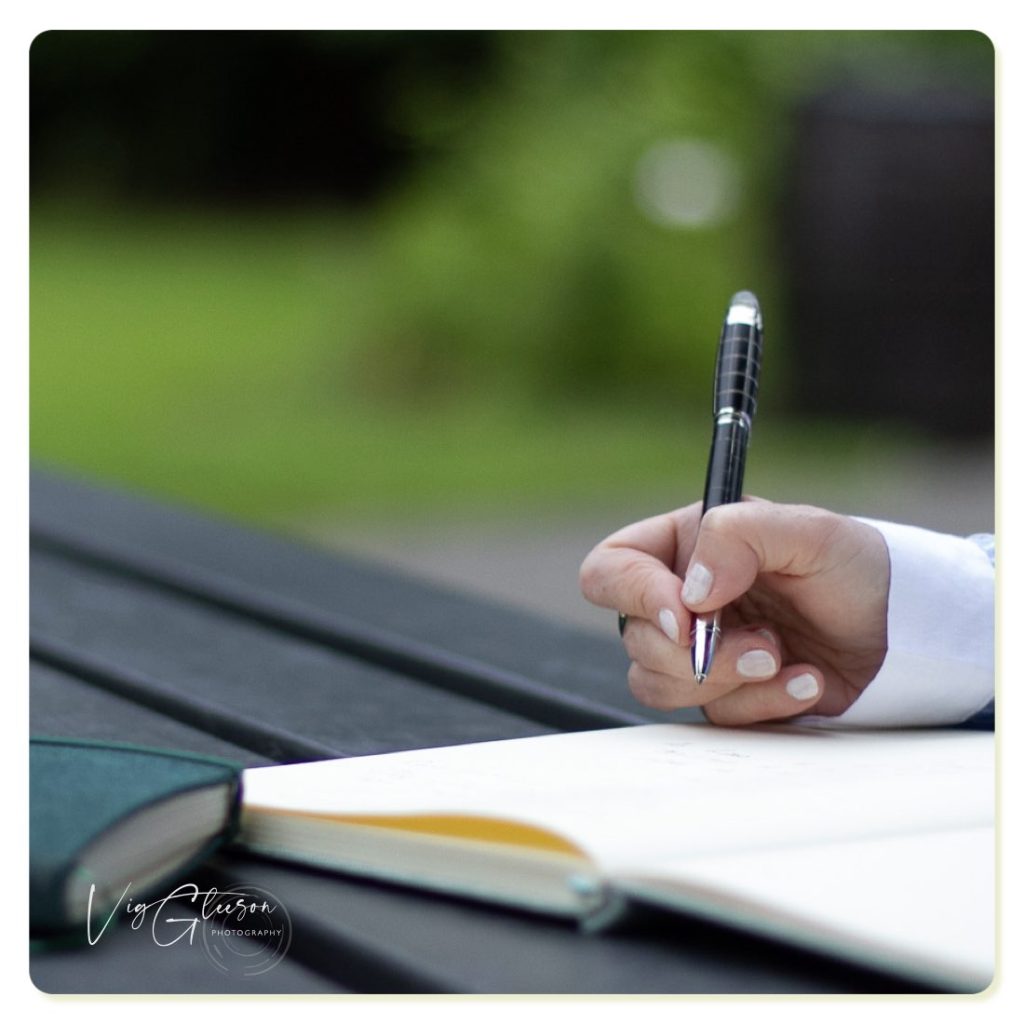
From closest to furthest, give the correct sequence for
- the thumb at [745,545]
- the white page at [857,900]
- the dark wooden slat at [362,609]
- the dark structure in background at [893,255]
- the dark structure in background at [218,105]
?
1. the white page at [857,900]
2. the thumb at [745,545]
3. the dark wooden slat at [362,609]
4. the dark structure in background at [218,105]
5. the dark structure in background at [893,255]

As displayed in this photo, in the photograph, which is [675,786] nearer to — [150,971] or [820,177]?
[150,971]

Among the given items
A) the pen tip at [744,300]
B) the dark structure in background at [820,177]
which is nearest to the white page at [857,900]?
the pen tip at [744,300]

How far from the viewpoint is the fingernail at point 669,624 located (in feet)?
2.82

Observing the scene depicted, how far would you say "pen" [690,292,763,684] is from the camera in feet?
2.83

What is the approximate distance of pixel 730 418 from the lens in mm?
885

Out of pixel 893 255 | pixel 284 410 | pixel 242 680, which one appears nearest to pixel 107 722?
pixel 242 680

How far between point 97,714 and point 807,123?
398cm

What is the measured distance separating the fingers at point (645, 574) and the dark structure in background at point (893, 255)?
294 cm

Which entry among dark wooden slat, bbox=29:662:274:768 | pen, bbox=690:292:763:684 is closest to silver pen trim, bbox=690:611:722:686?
pen, bbox=690:292:763:684

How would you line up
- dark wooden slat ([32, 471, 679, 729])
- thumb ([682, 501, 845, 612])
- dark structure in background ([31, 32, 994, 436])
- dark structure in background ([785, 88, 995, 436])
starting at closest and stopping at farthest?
thumb ([682, 501, 845, 612]) < dark wooden slat ([32, 471, 679, 729]) < dark structure in background ([31, 32, 994, 436]) < dark structure in background ([785, 88, 995, 436])

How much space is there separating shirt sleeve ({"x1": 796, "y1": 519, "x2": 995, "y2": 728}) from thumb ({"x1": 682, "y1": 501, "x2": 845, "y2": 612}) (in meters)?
0.06

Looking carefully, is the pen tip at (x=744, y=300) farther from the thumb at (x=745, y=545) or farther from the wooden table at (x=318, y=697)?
the wooden table at (x=318, y=697)

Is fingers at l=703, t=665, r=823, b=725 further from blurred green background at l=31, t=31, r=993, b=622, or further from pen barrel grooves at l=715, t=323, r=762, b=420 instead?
blurred green background at l=31, t=31, r=993, b=622
